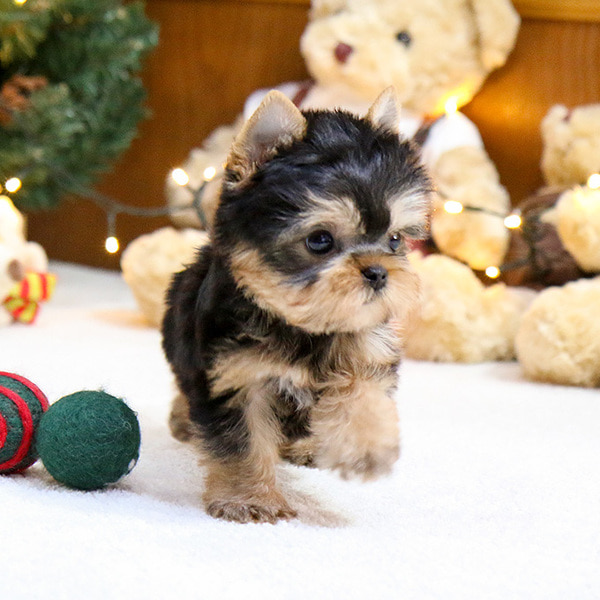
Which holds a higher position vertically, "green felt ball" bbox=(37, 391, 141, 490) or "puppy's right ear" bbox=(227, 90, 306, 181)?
"puppy's right ear" bbox=(227, 90, 306, 181)

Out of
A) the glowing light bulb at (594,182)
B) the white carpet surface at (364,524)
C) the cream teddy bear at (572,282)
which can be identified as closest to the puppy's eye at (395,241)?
the white carpet surface at (364,524)

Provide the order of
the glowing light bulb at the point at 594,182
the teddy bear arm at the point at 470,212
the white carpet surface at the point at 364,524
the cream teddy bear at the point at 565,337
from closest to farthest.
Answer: the white carpet surface at the point at 364,524
the cream teddy bear at the point at 565,337
the glowing light bulb at the point at 594,182
the teddy bear arm at the point at 470,212

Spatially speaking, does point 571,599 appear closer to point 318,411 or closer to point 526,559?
point 526,559

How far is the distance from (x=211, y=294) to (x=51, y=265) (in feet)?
12.4

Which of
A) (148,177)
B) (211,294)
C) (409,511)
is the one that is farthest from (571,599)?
(148,177)

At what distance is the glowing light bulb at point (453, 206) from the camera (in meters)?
3.71

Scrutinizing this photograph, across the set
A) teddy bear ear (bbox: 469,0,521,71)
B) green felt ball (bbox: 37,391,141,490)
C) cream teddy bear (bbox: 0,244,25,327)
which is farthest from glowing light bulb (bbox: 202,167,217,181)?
green felt ball (bbox: 37,391,141,490)

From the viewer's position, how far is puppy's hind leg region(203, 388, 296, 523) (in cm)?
183

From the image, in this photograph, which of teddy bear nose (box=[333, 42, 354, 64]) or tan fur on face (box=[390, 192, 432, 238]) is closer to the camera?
tan fur on face (box=[390, 192, 432, 238])

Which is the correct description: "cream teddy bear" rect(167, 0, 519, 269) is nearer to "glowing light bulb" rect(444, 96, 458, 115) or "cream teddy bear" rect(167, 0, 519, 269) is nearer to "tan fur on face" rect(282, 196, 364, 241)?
"glowing light bulb" rect(444, 96, 458, 115)

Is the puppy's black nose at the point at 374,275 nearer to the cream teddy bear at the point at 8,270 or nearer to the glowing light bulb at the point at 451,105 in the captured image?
the cream teddy bear at the point at 8,270

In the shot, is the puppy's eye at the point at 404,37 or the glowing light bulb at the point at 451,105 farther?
the glowing light bulb at the point at 451,105

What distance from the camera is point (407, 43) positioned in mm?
3912

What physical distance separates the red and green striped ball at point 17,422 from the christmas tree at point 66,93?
2.16 m
